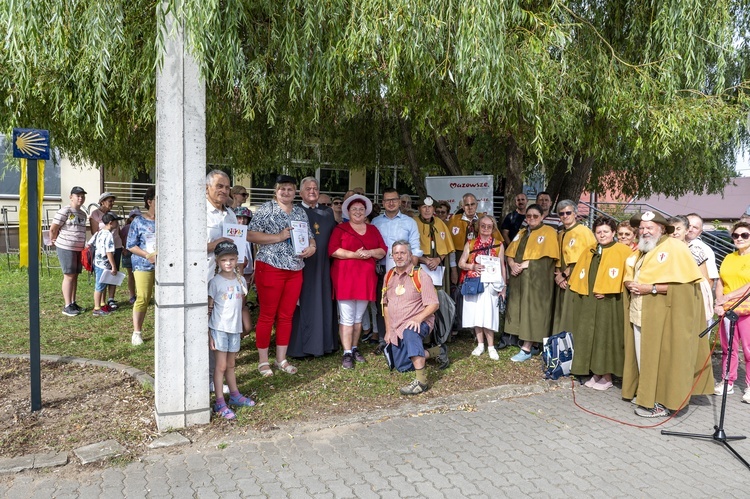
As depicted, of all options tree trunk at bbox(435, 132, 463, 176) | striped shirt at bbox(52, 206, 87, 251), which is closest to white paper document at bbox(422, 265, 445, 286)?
tree trunk at bbox(435, 132, 463, 176)

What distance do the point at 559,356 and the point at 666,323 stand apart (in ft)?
3.94

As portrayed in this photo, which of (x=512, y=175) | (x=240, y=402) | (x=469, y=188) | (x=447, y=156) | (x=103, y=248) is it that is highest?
(x=447, y=156)

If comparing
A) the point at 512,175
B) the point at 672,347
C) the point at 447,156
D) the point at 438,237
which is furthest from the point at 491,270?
the point at 447,156

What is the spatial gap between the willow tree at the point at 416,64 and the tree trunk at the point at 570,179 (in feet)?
8.57

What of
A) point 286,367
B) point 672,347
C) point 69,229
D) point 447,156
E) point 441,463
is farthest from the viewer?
point 447,156

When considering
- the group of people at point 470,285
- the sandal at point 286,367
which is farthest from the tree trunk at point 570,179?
the sandal at point 286,367

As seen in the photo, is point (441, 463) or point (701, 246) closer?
point (441, 463)

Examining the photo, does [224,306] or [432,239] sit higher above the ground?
[432,239]

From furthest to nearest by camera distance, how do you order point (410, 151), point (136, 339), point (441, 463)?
point (410, 151), point (136, 339), point (441, 463)

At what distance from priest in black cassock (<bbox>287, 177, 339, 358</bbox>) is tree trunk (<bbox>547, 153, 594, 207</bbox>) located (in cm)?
535

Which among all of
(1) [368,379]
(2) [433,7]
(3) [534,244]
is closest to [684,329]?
(3) [534,244]

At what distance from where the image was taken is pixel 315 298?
21.1ft

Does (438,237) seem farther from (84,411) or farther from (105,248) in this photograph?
(105,248)

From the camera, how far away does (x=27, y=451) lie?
408cm
